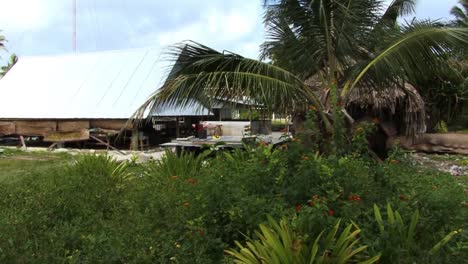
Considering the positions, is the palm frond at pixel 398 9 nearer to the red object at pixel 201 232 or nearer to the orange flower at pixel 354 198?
the orange flower at pixel 354 198

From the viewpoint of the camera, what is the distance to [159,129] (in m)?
17.4

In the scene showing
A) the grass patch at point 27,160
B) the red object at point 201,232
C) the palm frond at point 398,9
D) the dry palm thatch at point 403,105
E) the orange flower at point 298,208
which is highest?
the palm frond at point 398,9

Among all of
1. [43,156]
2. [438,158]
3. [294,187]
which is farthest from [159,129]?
[294,187]

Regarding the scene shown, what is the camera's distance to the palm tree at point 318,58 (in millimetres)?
6031

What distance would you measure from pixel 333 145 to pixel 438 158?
996 cm

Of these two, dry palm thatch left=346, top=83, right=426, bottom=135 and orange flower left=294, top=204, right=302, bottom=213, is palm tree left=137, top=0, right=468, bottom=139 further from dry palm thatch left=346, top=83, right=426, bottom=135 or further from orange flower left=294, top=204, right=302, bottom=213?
dry palm thatch left=346, top=83, right=426, bottom=135

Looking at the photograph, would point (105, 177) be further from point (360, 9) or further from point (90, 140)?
point (90, 140)

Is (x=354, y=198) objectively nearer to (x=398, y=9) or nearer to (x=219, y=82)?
(x=219, y=82)

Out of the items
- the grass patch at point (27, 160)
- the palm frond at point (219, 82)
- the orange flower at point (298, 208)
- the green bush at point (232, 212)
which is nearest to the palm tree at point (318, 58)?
the palm frond at point (219, 82)

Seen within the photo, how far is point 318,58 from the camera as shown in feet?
23.8

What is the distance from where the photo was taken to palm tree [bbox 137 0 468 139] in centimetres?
603

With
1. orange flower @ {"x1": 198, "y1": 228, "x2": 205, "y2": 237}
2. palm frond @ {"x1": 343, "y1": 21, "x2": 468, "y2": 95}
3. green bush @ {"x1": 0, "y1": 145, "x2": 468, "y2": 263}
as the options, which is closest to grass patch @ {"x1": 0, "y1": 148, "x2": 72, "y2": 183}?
green bush @ {"x1": 0, "y1": 145, "x2": 468, "y2": 263}

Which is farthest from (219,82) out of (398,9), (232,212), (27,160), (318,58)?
(27,160)

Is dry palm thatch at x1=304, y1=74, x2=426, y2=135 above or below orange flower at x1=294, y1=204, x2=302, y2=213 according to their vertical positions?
above
